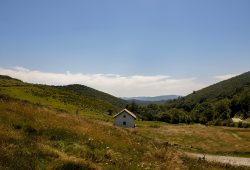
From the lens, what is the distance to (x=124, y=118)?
348ft

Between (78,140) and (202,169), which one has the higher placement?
(78,140)

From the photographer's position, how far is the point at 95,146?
56.4ft

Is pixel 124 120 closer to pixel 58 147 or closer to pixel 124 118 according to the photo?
pixel 124 118

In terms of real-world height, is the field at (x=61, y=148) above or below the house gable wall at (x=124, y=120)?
above

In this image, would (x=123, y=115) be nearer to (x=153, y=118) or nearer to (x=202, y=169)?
(x=153, y=118)

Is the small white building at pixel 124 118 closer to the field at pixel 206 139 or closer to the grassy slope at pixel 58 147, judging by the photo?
the field at pixel 206 139

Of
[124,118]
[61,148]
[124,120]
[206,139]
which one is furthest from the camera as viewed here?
[124,118]

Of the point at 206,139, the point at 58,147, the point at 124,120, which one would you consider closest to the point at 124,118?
the point at 124,120

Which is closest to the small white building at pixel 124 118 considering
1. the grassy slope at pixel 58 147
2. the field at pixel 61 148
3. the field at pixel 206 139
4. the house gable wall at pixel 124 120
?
the house gable wall at pixel 124 120

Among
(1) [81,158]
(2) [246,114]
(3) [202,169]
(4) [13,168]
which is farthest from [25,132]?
(2) [246,114]

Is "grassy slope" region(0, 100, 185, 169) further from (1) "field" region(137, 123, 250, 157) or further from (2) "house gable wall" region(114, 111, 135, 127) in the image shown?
(2) "house gable wall" region(114, 111, 135, 127)

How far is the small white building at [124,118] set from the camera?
105188 mm

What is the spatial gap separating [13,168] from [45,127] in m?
7.88

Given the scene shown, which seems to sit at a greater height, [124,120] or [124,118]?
[124,118]
